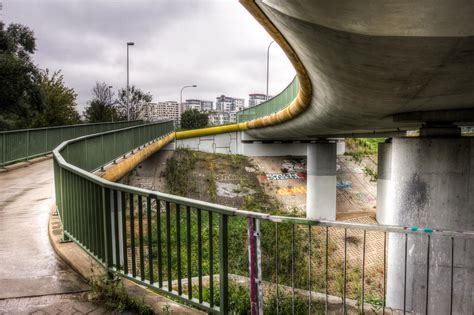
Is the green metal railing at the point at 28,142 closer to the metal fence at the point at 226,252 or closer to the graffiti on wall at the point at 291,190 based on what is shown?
the metal fence at the point at 226,252

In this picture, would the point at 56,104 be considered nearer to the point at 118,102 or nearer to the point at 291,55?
the point at 118,102

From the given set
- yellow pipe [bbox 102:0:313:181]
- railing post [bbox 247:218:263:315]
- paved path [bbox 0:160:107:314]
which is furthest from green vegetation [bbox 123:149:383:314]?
yellow pipe [bbox 102:0:313:181]

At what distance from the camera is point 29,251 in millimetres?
5344

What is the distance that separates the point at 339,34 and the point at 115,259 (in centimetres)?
325

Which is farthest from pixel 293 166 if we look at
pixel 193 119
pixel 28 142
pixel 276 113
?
pixel 193 119

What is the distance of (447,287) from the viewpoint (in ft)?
22.4

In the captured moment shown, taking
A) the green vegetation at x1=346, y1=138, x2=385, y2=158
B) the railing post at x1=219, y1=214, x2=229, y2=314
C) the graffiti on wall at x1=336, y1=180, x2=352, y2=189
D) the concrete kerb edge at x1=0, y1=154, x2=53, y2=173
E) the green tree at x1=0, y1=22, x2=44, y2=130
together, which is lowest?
the graffiti on wall at x1=336, y1=180, x2=352, y2=189

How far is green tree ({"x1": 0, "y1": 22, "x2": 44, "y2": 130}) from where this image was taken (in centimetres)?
1964

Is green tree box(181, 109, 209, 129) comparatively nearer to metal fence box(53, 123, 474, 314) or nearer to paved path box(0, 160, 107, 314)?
metal fence box(53, 123, 474, 314)

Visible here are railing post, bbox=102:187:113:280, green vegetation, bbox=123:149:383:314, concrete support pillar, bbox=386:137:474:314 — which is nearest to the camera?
railing post, bbox=102:187:113:280

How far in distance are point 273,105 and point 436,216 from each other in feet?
40.6

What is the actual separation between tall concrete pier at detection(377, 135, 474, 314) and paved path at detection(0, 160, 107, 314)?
5328mm

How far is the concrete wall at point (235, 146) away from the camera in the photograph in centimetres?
3278

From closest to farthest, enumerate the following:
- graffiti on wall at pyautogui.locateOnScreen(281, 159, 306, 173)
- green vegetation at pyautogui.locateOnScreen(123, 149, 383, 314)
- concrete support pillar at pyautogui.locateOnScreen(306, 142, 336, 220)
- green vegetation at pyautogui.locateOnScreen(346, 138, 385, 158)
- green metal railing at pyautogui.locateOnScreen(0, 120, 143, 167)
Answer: green vegetation at pyautogui.locateOnScreen(123, 149, 383, 314) → green metal railing at pyautogui.locateOnScreen(0, 120, 143, 167) → concrete support pillar at pyautogui.locateOnScreen(306, 142, 336, 220) → graffiti on wall at pyautogui.locateOnScreen(281, 159, 306, 173) → green vegetation at pyautogui.locateOnScreen(346, 138, 385, 158)
